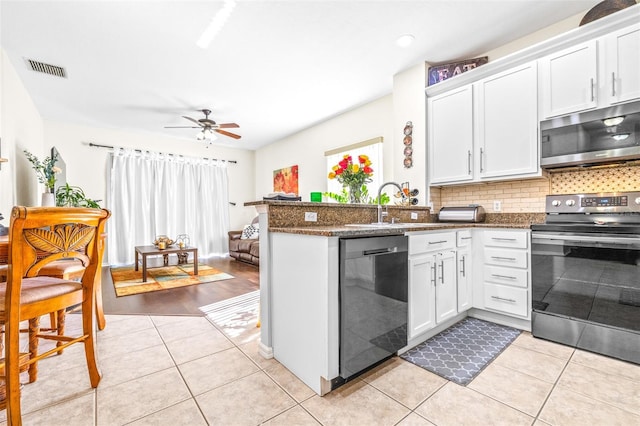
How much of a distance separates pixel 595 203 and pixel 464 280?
113cm

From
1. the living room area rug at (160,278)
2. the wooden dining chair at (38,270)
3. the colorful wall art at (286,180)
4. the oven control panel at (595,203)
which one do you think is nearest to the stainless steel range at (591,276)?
the oven control panel at (595,203)

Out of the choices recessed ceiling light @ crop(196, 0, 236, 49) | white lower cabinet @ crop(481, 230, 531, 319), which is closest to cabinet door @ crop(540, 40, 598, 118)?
white lower cabinet @ crop(481, 230, 531, 319)

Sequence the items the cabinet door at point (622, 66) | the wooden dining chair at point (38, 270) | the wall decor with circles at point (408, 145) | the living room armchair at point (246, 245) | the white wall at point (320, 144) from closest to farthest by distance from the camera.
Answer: the wooden dining chair at point (38, 270) → the cabinet door at point (622, 66) → the wall decor with circles at point (408, 145) → the white wall at point (320, 144) → the living room armchair at point (246, 245)

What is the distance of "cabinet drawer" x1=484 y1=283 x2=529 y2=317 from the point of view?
7.81 ft

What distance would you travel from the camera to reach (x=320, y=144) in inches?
218

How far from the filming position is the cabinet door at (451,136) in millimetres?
3002

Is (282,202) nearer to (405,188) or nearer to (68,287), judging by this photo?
(68,287)

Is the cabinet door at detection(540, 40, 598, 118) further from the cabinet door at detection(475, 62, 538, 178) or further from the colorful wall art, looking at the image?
the colorful wall art

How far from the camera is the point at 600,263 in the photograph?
200cm

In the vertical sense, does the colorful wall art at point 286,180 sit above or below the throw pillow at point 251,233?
above

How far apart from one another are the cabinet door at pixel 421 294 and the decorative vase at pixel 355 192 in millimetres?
769

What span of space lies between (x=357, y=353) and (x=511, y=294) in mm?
1625

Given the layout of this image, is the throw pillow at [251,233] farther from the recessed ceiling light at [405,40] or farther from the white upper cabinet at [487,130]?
the recessed ceiling light at [405,40]

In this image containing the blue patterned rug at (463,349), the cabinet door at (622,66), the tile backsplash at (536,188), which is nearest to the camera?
the blue patterned rug at (463,349)
